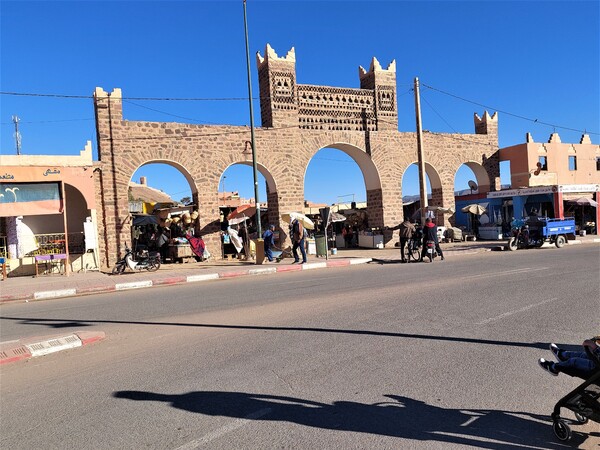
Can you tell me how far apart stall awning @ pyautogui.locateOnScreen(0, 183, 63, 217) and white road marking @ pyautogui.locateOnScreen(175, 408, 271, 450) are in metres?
15.3

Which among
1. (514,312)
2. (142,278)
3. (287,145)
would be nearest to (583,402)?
(514,312)

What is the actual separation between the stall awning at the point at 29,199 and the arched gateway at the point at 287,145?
1.52 meters

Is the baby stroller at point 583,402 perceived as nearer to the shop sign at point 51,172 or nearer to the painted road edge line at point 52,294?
the painted road edge line at point 52,294

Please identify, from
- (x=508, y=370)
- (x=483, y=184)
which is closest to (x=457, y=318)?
(x=508, y=370)

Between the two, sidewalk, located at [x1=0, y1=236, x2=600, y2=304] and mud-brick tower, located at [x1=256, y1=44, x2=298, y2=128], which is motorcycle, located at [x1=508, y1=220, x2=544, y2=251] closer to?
sidewalk, located at [x1=0, y1=236, x2=600, y2=304]

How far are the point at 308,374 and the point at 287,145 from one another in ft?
54.5

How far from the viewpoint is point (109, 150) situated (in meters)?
17.1

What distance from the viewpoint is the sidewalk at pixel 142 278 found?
1226 cm

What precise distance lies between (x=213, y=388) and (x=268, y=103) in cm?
1734

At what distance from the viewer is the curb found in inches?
471

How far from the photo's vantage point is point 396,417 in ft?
11.8

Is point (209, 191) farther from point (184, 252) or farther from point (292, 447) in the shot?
point (292, 447)

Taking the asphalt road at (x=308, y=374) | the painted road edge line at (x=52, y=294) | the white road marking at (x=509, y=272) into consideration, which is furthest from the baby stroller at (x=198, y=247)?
the white road marking at (x=509, y=272)

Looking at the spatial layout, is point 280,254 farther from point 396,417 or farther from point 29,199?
point 396,417
